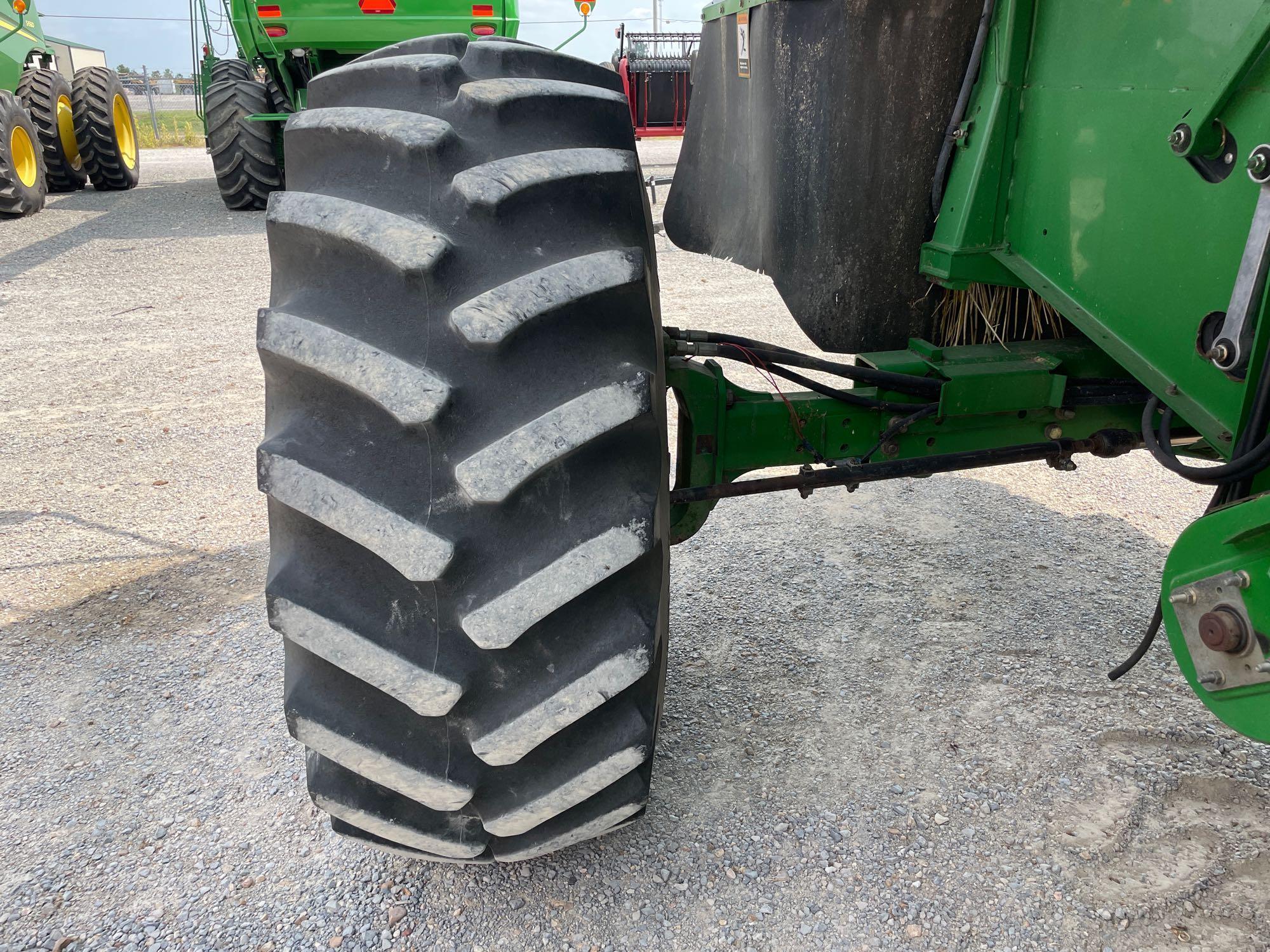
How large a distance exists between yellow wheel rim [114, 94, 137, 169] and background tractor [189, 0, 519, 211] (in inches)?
88.0

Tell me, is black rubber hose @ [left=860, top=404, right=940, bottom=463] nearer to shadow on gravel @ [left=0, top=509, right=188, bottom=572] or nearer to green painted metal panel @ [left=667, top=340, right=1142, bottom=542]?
green painted metal panel @ [left=667, top=340, right=1142, bottom=542]

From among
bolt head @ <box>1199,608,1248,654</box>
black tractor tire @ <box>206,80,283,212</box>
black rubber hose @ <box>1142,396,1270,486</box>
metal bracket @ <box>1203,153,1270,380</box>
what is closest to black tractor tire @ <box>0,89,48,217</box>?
black tractor tire @ <box>206,80,283,212</box>

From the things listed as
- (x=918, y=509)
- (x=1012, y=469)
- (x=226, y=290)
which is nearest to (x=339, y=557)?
(x=918, y=509)

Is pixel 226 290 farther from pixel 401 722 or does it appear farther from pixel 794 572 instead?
pixel 401 722

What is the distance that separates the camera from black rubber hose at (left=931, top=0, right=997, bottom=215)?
177 cm

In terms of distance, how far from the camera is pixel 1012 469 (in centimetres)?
364

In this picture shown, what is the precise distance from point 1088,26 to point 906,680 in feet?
4.76

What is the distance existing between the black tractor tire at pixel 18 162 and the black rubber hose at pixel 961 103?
8.57 meters

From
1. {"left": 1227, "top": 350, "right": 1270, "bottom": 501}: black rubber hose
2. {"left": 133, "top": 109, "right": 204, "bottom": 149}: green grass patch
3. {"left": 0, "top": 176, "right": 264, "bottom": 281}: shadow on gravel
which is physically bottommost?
{"left": 133, "top": 109, "right": 204, "bottom": 149}: green grass patch

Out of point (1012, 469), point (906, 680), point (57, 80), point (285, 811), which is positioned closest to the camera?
point (285, 811)

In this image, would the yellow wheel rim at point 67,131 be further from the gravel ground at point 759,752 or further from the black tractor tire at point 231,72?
the gravel ground at point 759,752

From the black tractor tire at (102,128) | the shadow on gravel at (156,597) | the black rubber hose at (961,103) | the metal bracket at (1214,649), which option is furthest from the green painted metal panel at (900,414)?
the black tractor tire at (102,128)

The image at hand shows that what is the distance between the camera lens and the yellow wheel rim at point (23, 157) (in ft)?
27.9

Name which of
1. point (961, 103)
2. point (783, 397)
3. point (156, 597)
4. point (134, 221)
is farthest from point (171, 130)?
point (961, 103)
